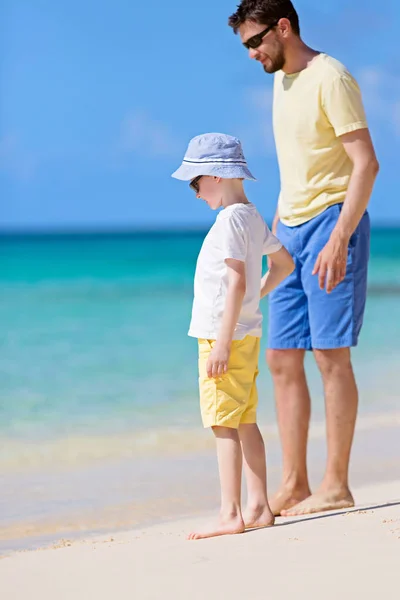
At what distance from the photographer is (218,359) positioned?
2887mm

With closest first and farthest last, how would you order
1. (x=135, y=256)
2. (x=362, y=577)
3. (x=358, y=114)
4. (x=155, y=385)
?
(x=362, y=577)
(x=358, y=114)
(x=155, y=385)
(x=135, y=256)

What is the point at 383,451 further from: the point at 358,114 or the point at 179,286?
the point at 179,286

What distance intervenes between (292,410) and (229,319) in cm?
74

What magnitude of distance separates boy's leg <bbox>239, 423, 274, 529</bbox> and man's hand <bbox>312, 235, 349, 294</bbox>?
521 millimetres

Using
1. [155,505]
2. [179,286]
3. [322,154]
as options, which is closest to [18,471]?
[155,505]

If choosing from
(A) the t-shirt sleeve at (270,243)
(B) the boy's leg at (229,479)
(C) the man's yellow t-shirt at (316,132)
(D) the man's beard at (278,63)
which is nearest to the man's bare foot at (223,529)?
(B) the boy's leg at (229,479)

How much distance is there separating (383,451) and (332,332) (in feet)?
4.58

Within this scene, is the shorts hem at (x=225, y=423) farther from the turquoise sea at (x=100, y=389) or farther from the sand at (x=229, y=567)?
the turquoise sea at (x=100, y=389)

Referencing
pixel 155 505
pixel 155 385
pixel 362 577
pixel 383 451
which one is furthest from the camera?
pixel 155 385

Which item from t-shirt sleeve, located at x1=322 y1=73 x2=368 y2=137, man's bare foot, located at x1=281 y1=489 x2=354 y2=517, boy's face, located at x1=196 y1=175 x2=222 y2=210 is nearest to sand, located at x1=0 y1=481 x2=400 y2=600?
man's bare foot, located at x1=281 y1=489 x2=354 y2=517

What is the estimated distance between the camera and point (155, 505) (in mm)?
3801

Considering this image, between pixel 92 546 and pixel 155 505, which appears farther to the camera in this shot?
pixel 155 505

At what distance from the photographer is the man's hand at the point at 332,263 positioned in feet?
10.7

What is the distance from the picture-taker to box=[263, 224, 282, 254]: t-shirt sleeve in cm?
304
